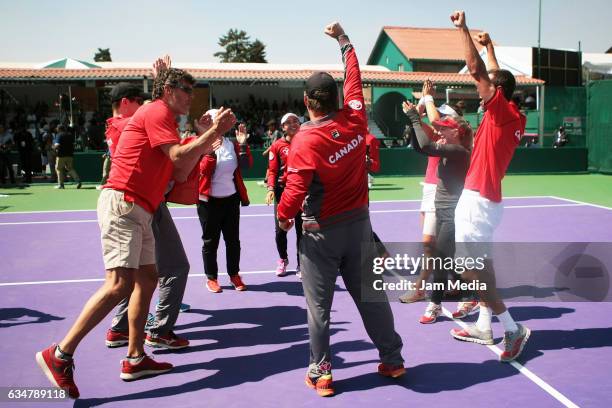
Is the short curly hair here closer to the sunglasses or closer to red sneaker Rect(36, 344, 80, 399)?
the sunglasses

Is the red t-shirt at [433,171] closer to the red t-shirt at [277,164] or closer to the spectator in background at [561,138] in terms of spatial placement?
the red t-shirt at [277,164]

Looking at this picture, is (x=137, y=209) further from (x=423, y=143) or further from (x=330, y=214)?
(x=423, y=143)

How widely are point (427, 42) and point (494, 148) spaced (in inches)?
1848

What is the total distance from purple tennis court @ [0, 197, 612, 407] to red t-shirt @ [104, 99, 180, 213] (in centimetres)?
148

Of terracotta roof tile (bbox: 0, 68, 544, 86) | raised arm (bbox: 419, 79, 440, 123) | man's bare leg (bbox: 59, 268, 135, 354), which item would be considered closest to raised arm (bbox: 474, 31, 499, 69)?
raised arm (bbox: 419, 79, 440, 123)

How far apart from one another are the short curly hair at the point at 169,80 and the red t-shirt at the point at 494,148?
2.44 m

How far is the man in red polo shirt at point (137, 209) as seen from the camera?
4344mm

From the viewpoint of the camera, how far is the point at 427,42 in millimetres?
49281

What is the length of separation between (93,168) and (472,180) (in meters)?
19.1

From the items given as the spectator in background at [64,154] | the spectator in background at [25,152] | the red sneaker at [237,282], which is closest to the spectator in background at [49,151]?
the spectator in background at [25,152]

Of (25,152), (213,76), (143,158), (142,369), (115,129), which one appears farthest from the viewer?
(213,76)

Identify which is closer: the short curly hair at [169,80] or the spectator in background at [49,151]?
the short curly hair at [169,80]

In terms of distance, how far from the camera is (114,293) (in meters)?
4.44

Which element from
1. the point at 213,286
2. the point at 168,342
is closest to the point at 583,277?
the point at 213,286
